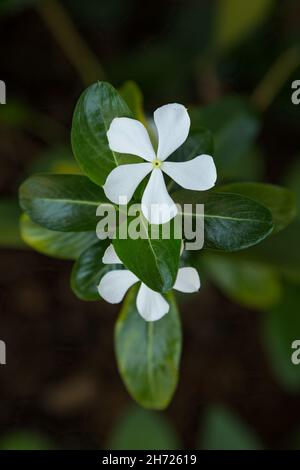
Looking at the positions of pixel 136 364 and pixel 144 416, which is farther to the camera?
pixel 144 416

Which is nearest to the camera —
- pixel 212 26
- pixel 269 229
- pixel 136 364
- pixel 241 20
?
pixel 269 229

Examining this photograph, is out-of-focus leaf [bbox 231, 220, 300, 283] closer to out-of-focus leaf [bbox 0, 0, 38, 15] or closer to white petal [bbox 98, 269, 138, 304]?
white petal [bbox 98, 269, 138, 304]

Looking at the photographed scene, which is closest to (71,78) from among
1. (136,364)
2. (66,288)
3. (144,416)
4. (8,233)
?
(66,288)

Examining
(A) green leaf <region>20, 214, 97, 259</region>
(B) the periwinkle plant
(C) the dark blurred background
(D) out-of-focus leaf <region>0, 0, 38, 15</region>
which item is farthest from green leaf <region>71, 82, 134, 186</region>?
(C) the dark blurred background

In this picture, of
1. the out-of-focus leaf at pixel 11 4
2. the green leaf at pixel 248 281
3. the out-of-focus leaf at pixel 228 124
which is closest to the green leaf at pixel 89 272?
the out-of-focus leaf at pixel 228 124

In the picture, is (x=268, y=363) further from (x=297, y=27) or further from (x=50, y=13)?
(x=50, y=13)

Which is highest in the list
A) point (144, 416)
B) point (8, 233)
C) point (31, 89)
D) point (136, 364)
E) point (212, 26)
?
point (212, 26)
